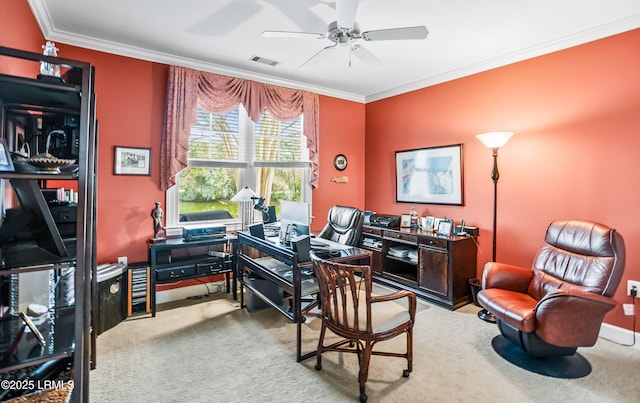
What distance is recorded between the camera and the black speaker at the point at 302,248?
95.4 inches

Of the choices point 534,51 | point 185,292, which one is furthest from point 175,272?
point 534,51

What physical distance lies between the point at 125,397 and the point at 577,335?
305 cm

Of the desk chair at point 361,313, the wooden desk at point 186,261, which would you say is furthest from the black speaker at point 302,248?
the wooden desk at point 186,261

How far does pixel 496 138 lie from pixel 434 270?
155 cm

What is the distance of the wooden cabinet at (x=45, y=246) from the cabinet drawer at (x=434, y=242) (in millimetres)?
3190

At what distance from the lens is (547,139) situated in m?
3.26

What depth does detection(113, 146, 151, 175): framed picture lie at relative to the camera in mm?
3365

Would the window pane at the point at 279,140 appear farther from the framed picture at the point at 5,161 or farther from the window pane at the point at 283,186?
the framed picture at the point at 5,161

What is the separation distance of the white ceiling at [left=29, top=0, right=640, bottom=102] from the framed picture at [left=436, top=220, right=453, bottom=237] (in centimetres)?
183

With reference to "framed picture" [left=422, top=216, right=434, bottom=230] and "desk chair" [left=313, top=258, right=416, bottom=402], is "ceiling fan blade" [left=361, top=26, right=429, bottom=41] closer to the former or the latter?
"desk chair" [left=313, top=258, right=416, bottom=402]

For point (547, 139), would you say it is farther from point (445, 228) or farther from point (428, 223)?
point (428, 223)

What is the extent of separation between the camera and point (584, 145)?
3.00 metres

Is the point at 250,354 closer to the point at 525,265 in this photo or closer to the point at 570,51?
the point at 525,265

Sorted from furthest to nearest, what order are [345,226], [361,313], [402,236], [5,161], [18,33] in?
[402,236] < [345,226] < [18,33] < [361,313] < [5,161]
